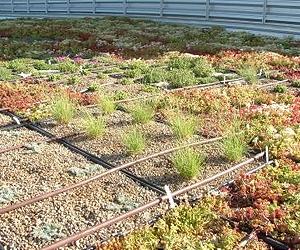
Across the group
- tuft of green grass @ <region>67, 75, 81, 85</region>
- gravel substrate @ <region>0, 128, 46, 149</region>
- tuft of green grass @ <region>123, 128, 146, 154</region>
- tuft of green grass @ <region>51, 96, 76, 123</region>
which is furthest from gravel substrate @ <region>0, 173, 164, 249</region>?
tuft of green grass @ <region>67, 75, 81, 85</region>

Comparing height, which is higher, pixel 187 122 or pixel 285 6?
pixel 285 6

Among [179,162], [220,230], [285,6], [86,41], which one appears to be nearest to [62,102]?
[179,162]

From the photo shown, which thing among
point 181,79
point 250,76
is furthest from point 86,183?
point 250,76

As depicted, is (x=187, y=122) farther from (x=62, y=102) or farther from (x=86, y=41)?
(x=86, y=41)

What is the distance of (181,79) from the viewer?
12.1 meters

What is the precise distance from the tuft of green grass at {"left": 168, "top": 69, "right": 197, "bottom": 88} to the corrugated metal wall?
30.9ft

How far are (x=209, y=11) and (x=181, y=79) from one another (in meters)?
14.4

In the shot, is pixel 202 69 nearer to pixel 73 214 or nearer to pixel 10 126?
pixel 10 126

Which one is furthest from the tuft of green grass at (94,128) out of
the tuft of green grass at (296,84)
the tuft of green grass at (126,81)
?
the tuft of green grass at (296,84)

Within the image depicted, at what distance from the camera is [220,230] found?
545 cm

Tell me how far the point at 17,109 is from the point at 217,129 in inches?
159

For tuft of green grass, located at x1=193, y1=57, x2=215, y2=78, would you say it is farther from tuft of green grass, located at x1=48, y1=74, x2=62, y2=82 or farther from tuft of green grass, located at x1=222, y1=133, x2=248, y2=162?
tuft of green grass, located at x1=222, y1=133, x2=248, y2=162

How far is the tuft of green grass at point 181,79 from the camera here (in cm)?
1206

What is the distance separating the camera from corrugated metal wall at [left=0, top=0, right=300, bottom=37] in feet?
69.9
